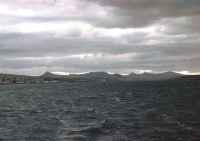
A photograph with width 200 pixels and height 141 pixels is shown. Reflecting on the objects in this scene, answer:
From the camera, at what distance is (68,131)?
→ 1719 inches

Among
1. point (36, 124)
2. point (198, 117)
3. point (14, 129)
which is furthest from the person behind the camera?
point (198, 117)

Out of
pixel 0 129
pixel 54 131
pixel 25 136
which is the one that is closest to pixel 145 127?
pixel 54 131

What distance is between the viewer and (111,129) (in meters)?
45.0

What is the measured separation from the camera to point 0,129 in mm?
47812

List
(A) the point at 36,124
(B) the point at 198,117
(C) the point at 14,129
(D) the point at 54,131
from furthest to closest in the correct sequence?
(B) the point at 198,117
(A) the point at 36,124
(C) the point at 14,129
(D) the point at 54,131

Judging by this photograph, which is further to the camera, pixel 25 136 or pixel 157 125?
pixel 157 125

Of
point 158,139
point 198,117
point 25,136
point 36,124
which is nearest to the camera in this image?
point 158,139

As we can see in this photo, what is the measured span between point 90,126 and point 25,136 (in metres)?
9.65

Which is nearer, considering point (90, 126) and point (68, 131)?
point (68, 131)

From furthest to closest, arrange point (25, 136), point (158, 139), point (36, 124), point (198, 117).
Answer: point (198, 117), point (36, 124), point (25, 136), point (158, 139)

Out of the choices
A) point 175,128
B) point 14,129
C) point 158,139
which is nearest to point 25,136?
point 14,129

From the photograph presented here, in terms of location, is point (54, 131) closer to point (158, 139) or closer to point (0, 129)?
point (0, 129)

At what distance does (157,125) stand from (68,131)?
→ 11.6 meters

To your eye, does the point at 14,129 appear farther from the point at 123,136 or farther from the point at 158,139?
the point at 158,139
